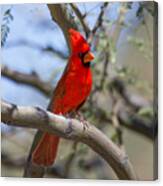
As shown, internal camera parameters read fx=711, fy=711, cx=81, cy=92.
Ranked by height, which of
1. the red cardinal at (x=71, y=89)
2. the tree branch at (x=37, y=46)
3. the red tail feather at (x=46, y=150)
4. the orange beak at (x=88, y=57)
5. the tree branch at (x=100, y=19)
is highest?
the tree branch at (x=100, y=19)

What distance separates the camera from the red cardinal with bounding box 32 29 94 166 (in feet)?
8.33

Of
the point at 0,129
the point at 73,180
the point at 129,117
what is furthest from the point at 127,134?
the point at 0,129

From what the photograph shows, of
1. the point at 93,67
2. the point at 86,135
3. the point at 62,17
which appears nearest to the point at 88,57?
the point at 93,67

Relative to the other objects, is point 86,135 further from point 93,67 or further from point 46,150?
point 93,67

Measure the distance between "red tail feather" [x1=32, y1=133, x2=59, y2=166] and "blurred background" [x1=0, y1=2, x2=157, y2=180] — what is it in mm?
39

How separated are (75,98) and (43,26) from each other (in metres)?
0.30

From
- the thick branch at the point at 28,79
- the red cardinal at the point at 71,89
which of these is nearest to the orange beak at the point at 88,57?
the red cardinal at the point at 71,89

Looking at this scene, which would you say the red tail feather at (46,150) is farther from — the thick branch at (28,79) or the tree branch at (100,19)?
the tree branch at (100,19)

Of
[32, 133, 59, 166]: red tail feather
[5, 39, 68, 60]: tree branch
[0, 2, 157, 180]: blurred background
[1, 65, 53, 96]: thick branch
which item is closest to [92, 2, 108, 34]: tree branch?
[0, 2, 157, 180]: blurred background

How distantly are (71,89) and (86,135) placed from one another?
17 cm

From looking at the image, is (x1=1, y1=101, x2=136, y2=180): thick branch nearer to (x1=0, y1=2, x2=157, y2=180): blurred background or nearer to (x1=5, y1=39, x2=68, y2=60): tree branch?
(x1=0, y1=2, x2=157, y2=180): blurred background

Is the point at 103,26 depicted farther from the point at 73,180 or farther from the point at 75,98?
the point at 73,180

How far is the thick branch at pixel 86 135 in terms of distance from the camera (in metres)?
2.44

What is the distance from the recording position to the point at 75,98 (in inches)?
100
